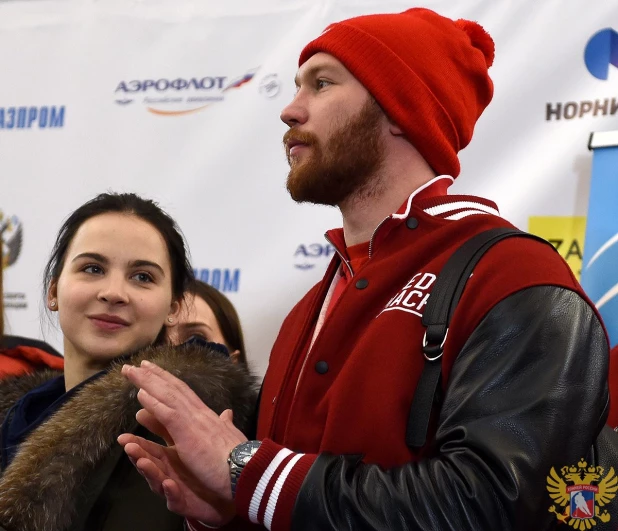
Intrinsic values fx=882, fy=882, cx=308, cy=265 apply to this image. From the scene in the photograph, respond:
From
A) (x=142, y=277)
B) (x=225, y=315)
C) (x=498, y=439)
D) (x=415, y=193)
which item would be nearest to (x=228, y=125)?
(x=225, y=315)

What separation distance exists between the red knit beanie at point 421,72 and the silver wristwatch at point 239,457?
27.7 inches

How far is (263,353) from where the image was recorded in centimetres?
270

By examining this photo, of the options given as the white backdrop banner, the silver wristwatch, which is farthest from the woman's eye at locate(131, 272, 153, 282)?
the white backdrop banner

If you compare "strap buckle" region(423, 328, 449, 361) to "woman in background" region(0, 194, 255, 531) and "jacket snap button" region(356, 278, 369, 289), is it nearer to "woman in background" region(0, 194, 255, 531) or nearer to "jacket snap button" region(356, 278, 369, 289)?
"jacket snap button" region(356, 278, 369, 289)

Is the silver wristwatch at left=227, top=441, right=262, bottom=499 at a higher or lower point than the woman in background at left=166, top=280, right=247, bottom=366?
lower

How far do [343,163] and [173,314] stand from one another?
58cm

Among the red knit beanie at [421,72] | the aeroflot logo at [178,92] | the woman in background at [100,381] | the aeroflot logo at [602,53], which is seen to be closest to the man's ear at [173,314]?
the woman in background at [100,381]

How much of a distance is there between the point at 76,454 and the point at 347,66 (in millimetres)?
854

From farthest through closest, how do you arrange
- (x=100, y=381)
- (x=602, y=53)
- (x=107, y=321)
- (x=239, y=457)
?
1. (x=602, y=53)
2. (x=107, y=321)
3. (x=100, y=381)
4. (x=239, y=457)

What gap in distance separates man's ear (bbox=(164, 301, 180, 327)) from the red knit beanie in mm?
605

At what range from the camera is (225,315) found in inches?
102

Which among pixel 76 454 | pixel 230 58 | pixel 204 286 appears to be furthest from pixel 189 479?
pixel 230 58

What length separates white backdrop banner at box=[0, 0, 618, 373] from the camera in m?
2.41

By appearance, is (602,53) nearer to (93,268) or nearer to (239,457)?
(93,268)
